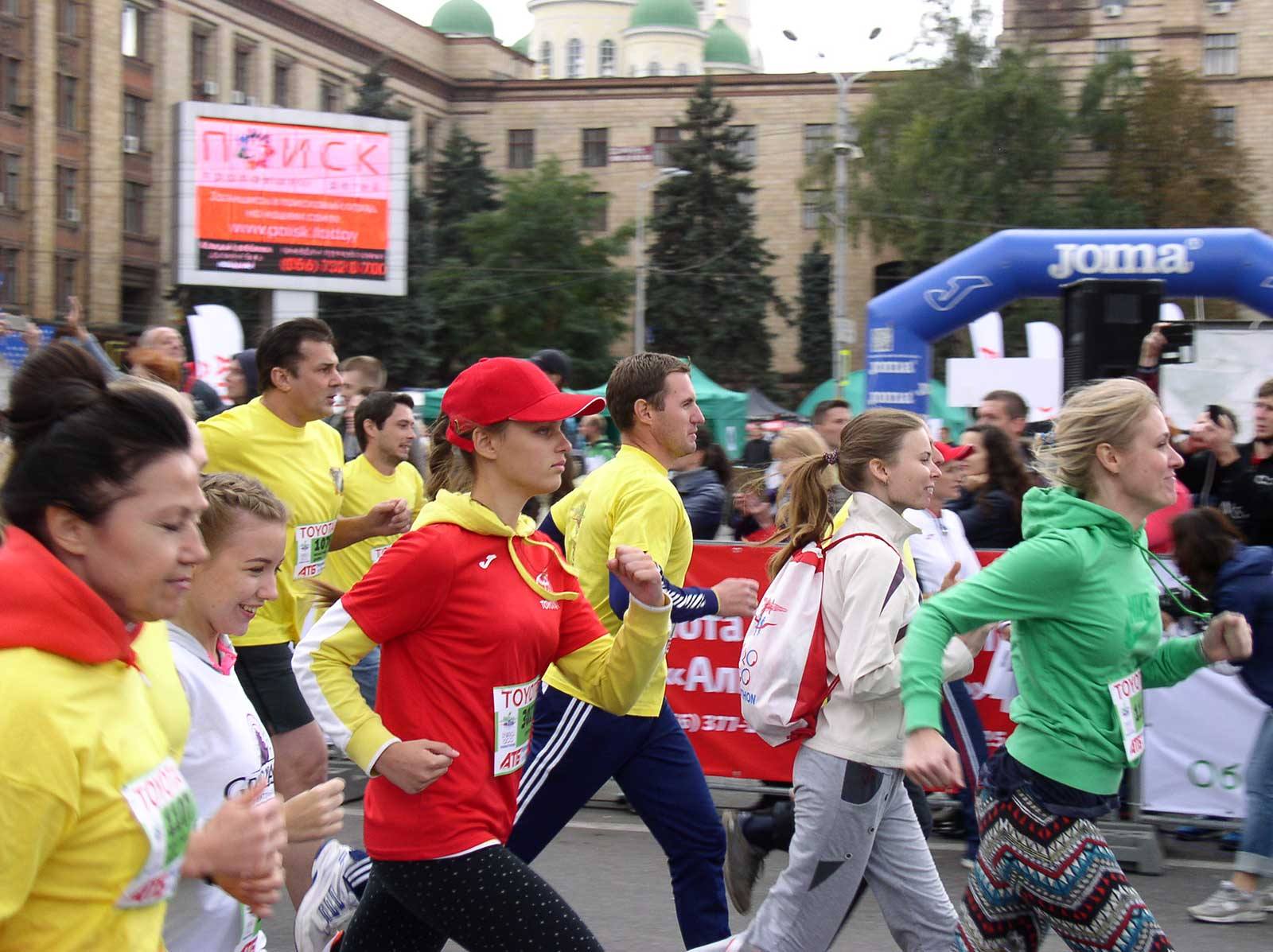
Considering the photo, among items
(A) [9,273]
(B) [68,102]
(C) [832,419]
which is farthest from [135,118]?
(C) [832,419]

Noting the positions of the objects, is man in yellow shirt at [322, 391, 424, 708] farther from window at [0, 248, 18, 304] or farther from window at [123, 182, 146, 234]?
window at [123, 182, 146, 234]

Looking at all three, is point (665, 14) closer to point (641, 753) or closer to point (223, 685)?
point (641, 753)

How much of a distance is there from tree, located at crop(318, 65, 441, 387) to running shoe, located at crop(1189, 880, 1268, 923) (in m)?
40.3

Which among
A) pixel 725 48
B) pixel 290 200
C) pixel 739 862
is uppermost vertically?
pixel 725 48

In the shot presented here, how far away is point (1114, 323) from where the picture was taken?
906cm

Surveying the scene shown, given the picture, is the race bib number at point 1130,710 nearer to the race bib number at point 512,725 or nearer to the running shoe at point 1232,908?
the race bib number at point 512,725

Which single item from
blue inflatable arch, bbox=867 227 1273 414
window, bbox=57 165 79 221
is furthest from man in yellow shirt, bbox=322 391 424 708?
window, bbox=57 165 79 221

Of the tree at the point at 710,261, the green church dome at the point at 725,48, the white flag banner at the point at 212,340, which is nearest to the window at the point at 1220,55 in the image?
the tree at the point at 710,261

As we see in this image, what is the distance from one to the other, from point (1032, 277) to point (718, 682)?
7.97m

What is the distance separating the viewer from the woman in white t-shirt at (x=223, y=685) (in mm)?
2561

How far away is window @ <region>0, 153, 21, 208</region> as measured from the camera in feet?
131

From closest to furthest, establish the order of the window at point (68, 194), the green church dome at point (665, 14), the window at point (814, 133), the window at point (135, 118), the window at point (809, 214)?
the window at point (68, 194), the window at point (135, 118), the window at point (809, 214), the window at point (814, 133), the green church dome at point (665, 14)

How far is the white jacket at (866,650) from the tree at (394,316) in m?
41.4

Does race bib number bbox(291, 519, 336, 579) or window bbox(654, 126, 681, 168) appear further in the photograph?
window bbox(654, 126, 681, 168)
